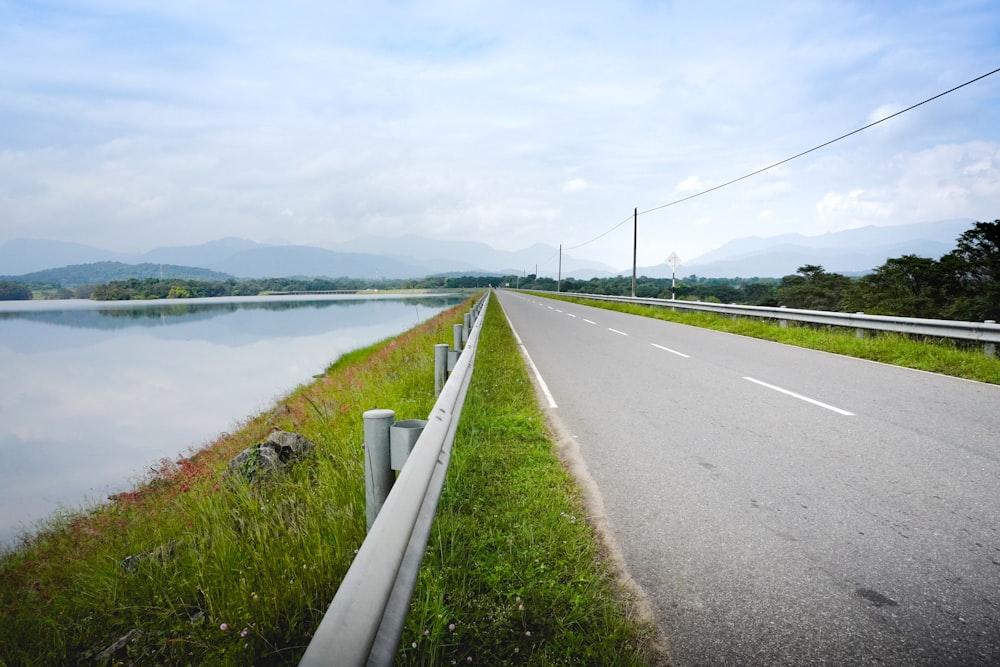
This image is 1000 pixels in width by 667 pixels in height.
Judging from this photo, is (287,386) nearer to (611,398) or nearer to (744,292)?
(611,398)

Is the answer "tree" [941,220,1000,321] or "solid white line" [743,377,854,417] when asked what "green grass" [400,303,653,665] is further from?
"tree" [941,220,1000,321]

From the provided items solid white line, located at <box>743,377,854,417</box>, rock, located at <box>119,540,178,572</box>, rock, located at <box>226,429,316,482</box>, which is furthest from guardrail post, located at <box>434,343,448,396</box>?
solid white line, located at <box>743,377,854,417</box>

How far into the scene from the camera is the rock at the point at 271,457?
5348 mm

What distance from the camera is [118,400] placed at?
20.6 metres

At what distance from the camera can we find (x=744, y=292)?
63406mm

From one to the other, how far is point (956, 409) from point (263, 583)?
7.72 metres

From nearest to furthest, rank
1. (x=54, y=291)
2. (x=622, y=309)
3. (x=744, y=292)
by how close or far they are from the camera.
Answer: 1. (x=622, y=309)
2. (x=744, y=292)
3. (x=54, y=291)

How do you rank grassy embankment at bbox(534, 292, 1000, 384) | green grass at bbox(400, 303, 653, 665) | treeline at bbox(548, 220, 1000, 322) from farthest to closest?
1. treeline at bbox(548, 220, 1000, 322)
2. grassy embankment at bbox(534, 292, 1000, 384)
3. green grass at bbox(400, 303, 653, 665)

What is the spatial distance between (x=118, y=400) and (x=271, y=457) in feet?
66.8

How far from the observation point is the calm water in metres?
11.6

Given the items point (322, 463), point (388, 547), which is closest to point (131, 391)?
point (322, 463)

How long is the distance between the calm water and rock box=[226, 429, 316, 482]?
533cm

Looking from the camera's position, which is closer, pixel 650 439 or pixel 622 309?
pixel 650 439

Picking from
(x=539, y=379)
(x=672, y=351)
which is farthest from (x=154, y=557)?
(x=672, y=351)
